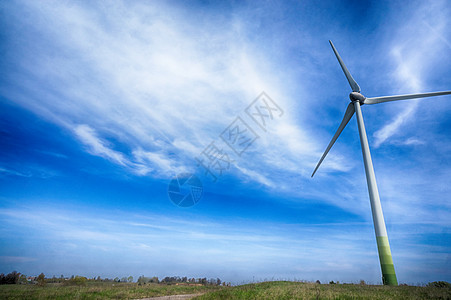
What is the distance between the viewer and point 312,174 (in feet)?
182

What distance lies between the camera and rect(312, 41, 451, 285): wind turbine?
34.2 meters

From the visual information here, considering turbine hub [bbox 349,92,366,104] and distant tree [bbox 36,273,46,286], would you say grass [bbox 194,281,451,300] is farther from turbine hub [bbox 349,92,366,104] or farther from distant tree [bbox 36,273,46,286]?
distant tree [bbox 36,273,46,286]

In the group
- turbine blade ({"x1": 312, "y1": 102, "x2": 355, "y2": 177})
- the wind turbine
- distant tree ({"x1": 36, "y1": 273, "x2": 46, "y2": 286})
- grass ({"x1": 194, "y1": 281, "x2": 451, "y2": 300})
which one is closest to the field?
grass ({"x1": 194, "y1": 281, "x2": 451, "y2": 300})

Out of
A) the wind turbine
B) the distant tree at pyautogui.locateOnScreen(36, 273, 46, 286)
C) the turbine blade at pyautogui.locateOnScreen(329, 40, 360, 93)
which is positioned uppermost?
the turbine blade at pyautogui.locateOnScreen(329, 40, 360, 93)

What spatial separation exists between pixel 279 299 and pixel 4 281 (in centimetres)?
6730

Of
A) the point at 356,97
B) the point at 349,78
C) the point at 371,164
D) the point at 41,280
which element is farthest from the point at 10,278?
the point at 349,78

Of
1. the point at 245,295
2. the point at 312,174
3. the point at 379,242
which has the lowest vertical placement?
the point at 245,295

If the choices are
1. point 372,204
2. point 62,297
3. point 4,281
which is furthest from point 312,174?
point 4,281

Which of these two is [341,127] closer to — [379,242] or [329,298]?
[379,242]

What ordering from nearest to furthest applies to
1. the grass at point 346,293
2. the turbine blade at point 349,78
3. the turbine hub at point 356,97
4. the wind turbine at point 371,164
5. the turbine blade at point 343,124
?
the grass at point 346,293, the wind turbine at point 371,164, the turbine hub at point 356,97, the turbine blade at point 343,124, the turbine blade at point 349,78

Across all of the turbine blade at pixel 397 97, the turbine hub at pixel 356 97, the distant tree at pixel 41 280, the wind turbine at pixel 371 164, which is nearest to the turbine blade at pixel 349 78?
the wind turbine at pixel 371 164

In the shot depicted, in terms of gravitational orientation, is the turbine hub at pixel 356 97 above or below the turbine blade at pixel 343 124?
above

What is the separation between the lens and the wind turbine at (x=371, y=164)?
3425cm

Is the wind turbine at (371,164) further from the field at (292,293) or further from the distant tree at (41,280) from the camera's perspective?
the distant tree at (41,280)
